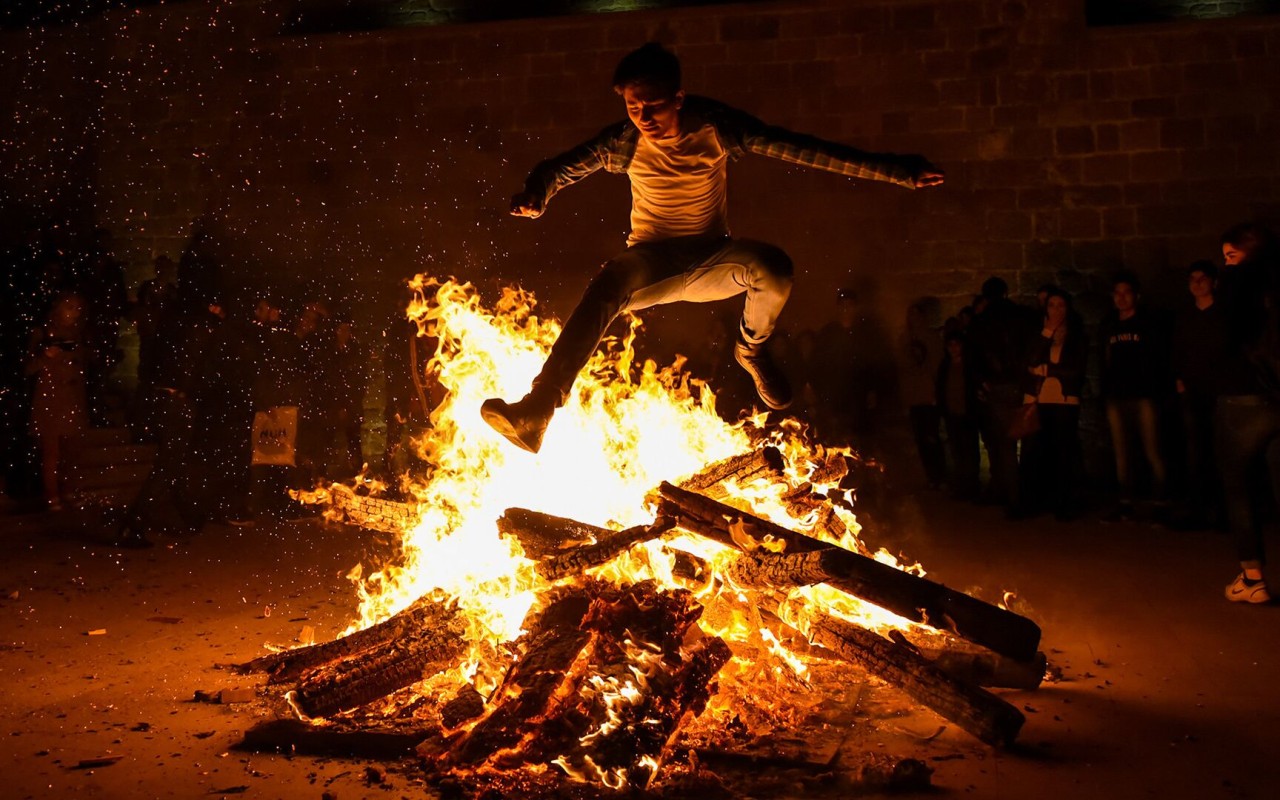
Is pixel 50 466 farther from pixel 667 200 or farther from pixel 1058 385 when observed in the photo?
pixel 1058 385

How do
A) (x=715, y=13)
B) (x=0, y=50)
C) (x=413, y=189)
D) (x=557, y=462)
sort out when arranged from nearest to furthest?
(x=557, y=462) < (x=715, y=13) < (x=413, y=189) < (x=0, y=50)

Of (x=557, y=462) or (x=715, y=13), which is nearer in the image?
(x=557, y=462)

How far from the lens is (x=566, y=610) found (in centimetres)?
473

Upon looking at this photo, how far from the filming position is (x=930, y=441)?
11852 millimetres

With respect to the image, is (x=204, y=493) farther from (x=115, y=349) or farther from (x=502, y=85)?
(x=502, y=85)

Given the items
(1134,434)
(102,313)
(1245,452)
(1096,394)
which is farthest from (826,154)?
(102,313)

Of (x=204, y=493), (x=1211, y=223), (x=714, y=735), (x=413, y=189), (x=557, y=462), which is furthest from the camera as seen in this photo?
(x=413, y=189)

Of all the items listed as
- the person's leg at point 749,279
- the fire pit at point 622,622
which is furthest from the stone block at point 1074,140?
the person's leg at point 749,279

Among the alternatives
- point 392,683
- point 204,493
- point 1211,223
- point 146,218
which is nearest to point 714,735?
point 392,683

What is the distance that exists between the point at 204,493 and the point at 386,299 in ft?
16.6

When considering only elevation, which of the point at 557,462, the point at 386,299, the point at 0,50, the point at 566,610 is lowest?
the point at 566,610

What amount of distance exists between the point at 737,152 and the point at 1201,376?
4.86 m

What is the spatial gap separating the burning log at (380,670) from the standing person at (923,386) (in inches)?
319

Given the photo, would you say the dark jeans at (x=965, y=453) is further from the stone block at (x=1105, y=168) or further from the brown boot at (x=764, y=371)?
the brown boot at (x=764, y=371)
